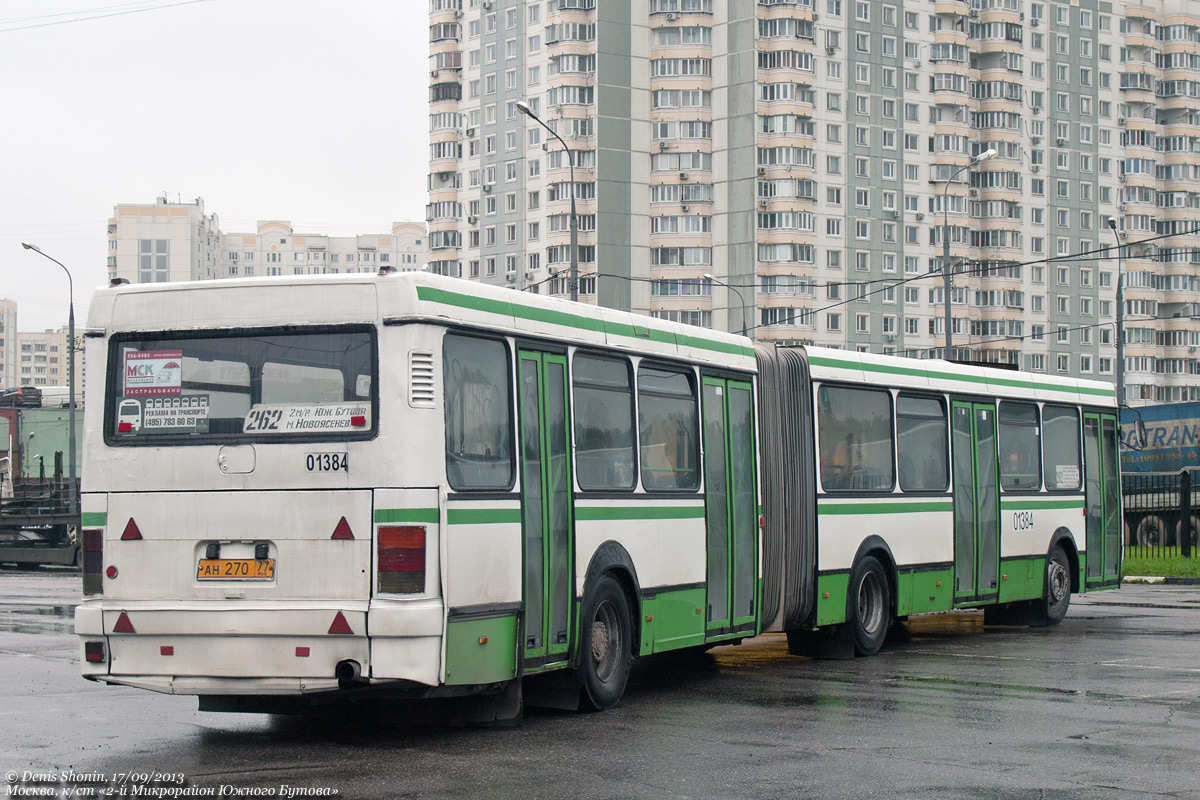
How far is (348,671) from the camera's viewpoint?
29.6 ft

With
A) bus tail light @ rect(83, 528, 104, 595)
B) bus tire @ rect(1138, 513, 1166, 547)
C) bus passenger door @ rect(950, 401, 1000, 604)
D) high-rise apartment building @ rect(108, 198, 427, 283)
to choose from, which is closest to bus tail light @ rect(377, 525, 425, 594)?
Answer: bus tail light @ rect(83, 528, 104, 595)

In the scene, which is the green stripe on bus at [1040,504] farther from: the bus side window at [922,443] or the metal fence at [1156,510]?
the metal fence at [1156,510]

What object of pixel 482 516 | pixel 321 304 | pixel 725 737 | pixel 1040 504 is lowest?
pixel 725 737

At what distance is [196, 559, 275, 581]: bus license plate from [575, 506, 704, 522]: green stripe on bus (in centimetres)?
241

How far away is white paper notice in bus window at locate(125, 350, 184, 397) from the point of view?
9.78 metres

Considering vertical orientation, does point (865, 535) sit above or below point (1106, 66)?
below

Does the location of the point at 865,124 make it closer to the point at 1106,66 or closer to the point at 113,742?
the point at 1106,66

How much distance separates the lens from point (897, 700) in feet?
38.9

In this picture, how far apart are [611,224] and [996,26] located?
31.4 meters

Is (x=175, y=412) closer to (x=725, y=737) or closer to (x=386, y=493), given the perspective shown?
(x=386, y=493)

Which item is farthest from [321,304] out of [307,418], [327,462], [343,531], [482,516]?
[482,516]

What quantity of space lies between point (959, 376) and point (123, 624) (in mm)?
10584

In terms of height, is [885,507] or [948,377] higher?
[948,377]

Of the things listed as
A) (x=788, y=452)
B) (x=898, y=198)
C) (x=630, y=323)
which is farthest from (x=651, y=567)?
(x=898, y=198)
